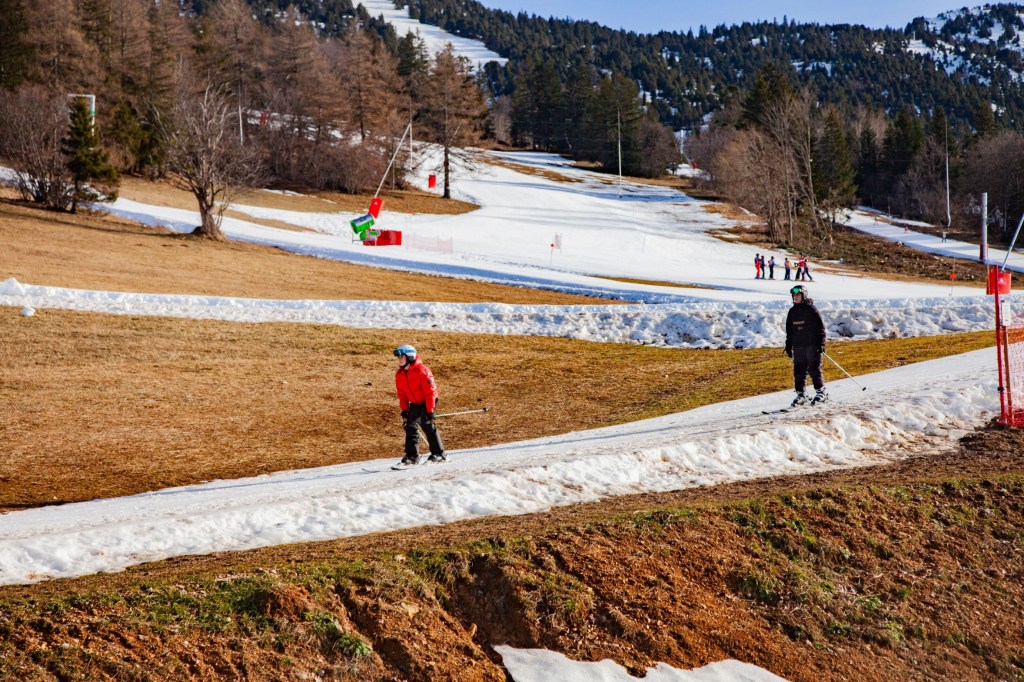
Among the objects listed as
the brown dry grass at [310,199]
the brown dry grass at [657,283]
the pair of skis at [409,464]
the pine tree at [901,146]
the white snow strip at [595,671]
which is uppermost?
the pine tree at [901,146]

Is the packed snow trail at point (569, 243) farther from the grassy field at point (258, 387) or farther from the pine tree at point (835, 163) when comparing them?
the pine tree at point (835, 163)

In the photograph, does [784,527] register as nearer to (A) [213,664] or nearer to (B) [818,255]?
(A) [213,664]

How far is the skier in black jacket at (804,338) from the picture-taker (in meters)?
16.8

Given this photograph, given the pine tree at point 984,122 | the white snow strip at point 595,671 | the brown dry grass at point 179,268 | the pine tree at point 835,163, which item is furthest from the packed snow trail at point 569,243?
the pine tree at point 984,122

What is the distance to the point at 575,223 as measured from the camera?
82562 mm

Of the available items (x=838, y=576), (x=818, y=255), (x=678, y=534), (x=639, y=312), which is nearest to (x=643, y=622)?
(x=678, y=534)

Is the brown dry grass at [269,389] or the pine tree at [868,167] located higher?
the pine tree at [868,167]

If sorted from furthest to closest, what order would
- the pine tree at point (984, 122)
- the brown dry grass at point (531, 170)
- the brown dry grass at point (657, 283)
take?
the pine tree at point (984, 122) < the brown dry grass at point (531, 170) < the brown dry grass at point (657, 283)

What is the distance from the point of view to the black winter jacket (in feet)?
54.9

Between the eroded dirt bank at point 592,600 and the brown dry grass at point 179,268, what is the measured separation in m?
28.0

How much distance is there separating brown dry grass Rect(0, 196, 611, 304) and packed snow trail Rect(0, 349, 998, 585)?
21599 millimetres

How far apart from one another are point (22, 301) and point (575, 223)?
59296 mm

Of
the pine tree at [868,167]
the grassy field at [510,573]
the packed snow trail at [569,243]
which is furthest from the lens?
the pine tree at [868,167]

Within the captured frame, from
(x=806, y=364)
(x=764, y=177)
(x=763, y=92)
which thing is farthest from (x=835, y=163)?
(x=806, y=364)
